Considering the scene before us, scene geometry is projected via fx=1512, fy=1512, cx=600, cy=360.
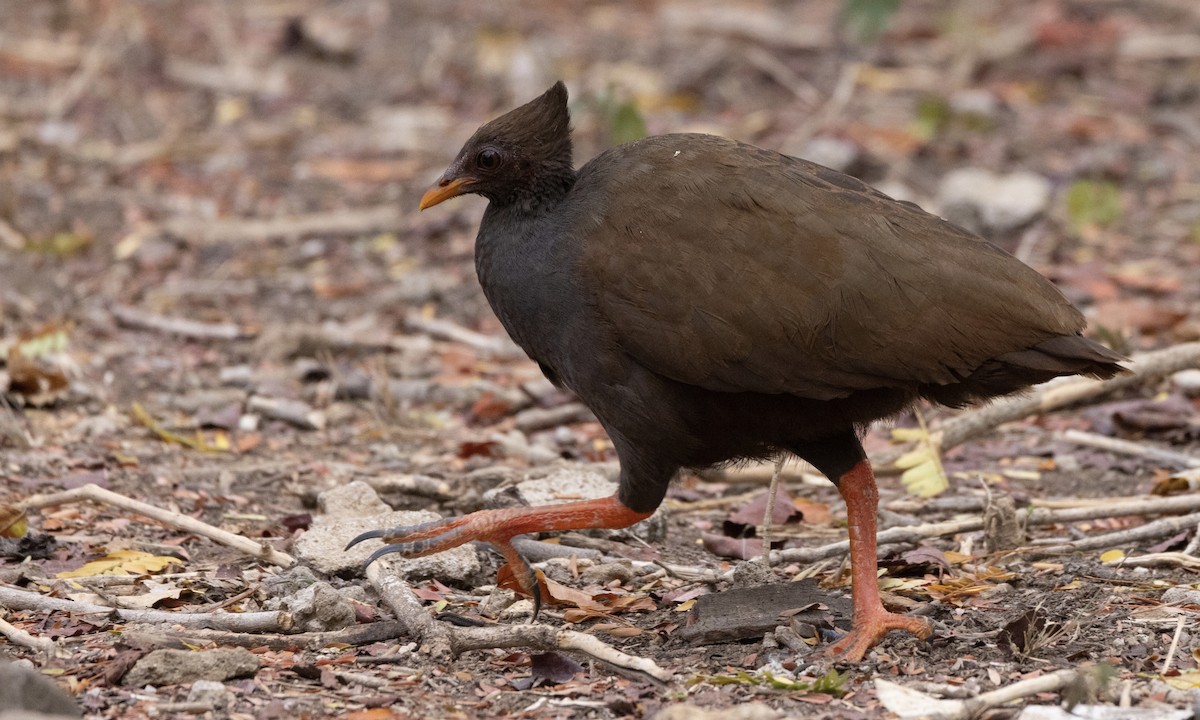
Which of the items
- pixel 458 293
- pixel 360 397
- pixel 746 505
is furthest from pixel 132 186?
pixel 746 505

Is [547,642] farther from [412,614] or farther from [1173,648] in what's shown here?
[1173,648]

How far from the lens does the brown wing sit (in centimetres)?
483

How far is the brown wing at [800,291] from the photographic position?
15.8ft

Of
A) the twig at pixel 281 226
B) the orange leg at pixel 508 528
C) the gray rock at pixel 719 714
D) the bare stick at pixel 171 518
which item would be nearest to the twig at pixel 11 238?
the twig at pixel 281 226

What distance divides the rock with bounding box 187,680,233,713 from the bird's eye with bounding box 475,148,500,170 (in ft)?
7.18

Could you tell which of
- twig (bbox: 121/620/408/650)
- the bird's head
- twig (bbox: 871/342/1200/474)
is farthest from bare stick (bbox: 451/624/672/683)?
twig (bbox: 871/342/1200/474)

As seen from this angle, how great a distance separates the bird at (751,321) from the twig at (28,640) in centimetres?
119

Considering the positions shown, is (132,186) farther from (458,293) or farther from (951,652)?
(951,652)

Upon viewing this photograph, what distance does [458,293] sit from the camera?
945cm

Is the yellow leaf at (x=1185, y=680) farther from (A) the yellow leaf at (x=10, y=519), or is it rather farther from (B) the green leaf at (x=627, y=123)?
(B) the green leaf at (x=627, y=123)

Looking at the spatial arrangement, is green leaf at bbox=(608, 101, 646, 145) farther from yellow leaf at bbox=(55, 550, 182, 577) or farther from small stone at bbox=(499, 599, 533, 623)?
yellow leaf at bbox=(55, 550, 182, 577)

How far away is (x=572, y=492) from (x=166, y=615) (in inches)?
72.4

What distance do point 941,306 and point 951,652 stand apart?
112 centimetres

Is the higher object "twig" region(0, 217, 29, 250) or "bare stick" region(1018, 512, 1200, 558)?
"twig" region(0, 217, 29, 250)
